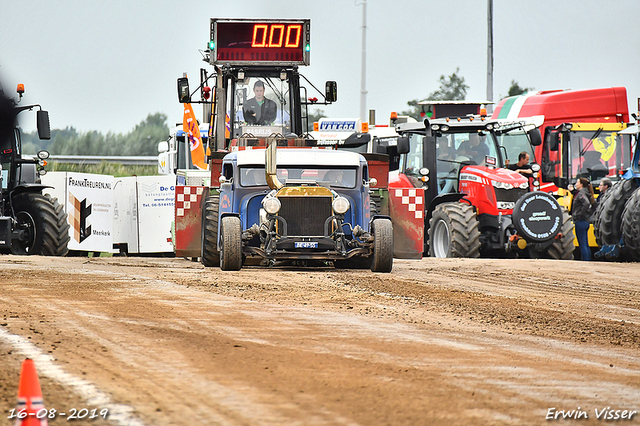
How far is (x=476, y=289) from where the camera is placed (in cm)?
1127

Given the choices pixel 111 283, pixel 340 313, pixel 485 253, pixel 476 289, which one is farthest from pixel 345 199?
pixel 485 253

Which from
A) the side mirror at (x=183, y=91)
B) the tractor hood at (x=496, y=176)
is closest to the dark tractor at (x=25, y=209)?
the side mirror at (x=183, y=91)

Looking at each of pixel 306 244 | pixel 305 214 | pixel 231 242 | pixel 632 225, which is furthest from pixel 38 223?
pixel 632 225

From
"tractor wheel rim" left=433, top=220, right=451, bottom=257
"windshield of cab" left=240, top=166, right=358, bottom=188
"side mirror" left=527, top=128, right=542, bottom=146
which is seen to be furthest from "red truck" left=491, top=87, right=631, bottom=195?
"windshield of cab" left=240, top=166, right=358, bottom=188

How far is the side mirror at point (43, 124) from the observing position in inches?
631

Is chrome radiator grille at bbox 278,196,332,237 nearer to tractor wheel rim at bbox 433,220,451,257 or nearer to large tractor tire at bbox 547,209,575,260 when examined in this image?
tractor wheel rim at bbox 433,220,451,257

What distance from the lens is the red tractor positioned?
16.5m

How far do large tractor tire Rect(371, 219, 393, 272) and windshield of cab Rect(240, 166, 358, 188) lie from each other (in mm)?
883

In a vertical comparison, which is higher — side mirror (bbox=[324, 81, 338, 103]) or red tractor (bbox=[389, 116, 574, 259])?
side mirror (bbox=[324, 81, 338, 103])

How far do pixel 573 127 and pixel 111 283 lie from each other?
43.4 feet

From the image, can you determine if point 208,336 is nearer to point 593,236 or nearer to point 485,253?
point 485,253

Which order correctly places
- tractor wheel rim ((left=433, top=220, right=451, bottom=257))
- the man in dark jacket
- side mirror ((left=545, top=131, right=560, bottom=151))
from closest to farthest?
tractor wheel rim ((left=433, top=220, right=451, bottom=257)) < the man in dark jacket < side mirror ((left=545, top=131, right=560, bottom=151))

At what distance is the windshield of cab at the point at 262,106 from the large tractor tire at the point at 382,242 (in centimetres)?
344

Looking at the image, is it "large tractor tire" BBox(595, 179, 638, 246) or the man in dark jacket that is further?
the man in dark jacket
